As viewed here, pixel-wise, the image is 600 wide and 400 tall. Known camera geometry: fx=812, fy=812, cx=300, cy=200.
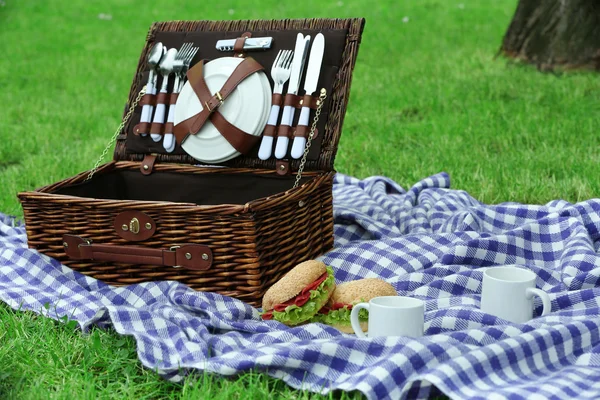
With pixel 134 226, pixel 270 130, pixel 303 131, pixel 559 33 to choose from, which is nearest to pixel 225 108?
pixel 270 130

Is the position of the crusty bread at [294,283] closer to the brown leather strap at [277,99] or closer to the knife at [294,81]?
the knife at [294,81]

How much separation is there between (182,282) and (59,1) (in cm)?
715

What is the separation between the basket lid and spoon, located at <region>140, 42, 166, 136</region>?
4cm

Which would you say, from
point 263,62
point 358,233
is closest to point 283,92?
point 263,62

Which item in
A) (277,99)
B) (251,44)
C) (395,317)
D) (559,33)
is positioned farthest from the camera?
(559,33)

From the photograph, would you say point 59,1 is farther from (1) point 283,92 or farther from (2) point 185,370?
(2) point 185,370

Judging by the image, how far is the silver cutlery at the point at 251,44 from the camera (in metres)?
2.52

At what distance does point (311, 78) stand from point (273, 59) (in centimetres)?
18

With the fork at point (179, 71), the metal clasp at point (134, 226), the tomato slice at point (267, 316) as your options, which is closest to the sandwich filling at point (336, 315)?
the tomato slice at point (267, 316)

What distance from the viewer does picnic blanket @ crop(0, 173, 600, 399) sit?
5.03ft

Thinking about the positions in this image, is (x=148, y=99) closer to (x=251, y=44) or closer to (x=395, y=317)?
(x=251, y=44)

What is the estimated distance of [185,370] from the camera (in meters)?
1.66

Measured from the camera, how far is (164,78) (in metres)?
2.62

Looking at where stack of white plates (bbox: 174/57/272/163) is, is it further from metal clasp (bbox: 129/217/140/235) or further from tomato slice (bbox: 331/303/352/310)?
tomato slice (bbox: 331/303/352/310)
